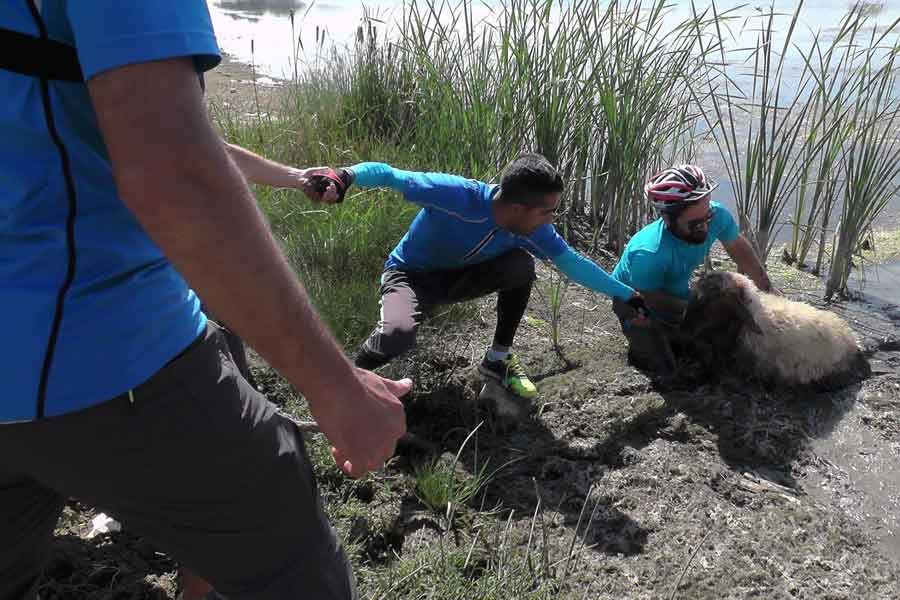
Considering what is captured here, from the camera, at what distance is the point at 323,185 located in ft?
8.75

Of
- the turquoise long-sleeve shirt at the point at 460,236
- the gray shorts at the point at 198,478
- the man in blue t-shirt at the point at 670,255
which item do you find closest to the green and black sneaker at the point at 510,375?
the turquoise long-sleeve shirt at the point at 460,236

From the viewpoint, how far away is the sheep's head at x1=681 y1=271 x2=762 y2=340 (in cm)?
338

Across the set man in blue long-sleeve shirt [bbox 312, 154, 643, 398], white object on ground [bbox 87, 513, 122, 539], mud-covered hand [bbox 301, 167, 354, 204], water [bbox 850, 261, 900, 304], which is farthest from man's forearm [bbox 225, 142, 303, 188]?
water [bbox 850, 261, 900, 304]

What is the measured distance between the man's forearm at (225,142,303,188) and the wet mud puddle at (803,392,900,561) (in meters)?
2.00

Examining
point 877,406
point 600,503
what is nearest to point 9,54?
point 600,503

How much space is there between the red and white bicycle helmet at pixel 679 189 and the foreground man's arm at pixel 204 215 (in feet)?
8.66

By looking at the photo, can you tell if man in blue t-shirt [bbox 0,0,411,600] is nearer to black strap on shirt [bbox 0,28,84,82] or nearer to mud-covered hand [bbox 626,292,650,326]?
black strap on shirt [bbox 0,28,84,82]

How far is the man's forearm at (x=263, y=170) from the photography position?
228 centimetres

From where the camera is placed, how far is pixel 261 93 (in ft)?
28.6

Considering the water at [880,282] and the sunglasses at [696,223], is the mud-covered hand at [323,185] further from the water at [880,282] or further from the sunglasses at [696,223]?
the water at [880,282]

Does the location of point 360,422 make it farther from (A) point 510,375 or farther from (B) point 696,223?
(B) point 696,223

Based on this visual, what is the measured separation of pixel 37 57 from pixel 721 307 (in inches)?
117

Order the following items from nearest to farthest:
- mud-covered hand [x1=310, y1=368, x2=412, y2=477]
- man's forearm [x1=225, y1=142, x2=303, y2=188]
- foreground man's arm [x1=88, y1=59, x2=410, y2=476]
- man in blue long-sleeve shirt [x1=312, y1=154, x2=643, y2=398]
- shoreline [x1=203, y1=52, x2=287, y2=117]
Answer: foreground man's arm [x1=88, y1=59, x2=410, y2=476] < mud-covered hand [x1=310, y1=368, x2=412, y2=477] < man's forearm [x1=225, y1=142, x2=303, y2=188] < man in blue long-sleeve shirt [x1=312, y1=154, x2=643, y2=398] < shoreline [x1=203, y1=52, x2=287, y2=117]

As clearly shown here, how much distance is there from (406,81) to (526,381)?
100 inches
